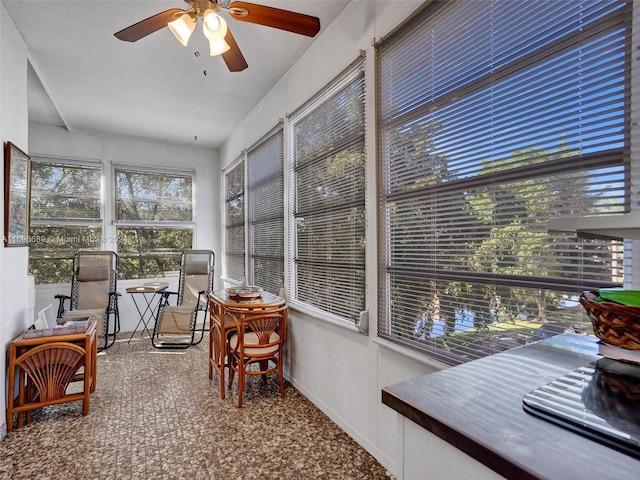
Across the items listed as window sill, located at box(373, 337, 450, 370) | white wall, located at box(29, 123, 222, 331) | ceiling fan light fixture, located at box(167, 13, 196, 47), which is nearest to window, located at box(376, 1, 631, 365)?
window sill, located at box(373, 337, 450, 370)

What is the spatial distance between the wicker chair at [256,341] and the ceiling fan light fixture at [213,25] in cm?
206

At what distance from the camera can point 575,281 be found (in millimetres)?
1219

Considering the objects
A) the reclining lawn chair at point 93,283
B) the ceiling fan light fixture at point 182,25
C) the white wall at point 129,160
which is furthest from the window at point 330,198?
the white wall at point 129,160

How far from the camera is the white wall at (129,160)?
16.1 ft

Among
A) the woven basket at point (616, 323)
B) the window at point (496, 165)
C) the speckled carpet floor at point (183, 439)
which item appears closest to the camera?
the woven basket at point (616, 323)

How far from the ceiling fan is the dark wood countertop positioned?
1925 millimetres

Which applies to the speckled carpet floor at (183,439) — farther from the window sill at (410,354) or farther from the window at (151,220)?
the window at (151,220)

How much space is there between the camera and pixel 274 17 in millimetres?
1879

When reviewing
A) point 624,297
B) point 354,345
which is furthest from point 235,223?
point 624,297

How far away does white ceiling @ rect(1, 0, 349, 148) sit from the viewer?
2518mm

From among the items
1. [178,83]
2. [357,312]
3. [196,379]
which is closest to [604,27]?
[357,312]

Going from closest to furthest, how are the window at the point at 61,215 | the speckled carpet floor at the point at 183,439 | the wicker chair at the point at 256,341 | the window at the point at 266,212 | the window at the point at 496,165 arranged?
the window at the point at 496,165
the speckled carpet floor at the point at 183,439
the wicker chair at the point at 256,341
the window at the point at 266,212
the window at the point at 61,215

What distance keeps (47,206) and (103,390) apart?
10.5ft

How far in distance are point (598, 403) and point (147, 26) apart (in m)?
2.62
